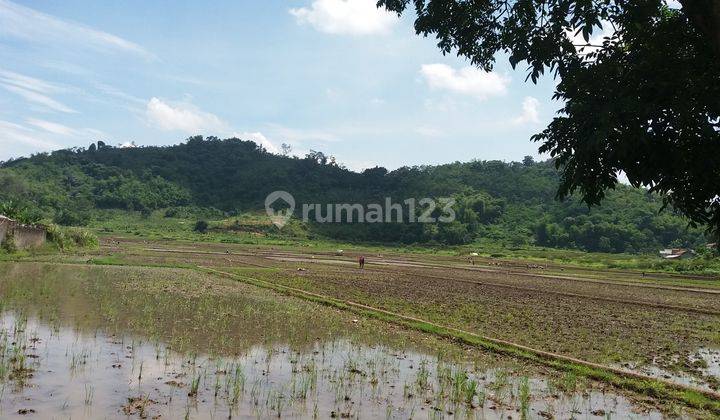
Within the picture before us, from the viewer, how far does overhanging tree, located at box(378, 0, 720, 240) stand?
515 cm

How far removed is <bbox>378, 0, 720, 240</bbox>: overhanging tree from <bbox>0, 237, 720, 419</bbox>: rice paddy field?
3647 mm

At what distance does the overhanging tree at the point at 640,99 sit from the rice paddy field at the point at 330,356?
12.0 feet

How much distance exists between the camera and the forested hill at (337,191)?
9744cm

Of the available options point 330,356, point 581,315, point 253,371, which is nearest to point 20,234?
point 330,356

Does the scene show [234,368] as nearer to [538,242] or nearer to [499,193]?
[538,242]

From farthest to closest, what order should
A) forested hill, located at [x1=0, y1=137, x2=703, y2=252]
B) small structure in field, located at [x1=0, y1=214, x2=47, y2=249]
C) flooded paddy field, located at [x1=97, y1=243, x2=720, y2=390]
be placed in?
1. forested hill, located at [x1=0, y1=137, x2=703, y2=252]
2. small structure in field, located at [x1=0, y1=214, x2=47, y2=249]
3. flooded paddy field, located at [x1=97, y1=243, x2=720, y2=390]

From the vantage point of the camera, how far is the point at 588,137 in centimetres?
548

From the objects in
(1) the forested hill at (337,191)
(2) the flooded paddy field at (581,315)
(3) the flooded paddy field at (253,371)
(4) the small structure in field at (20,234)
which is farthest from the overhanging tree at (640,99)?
(1) the forested hill at (337,191)

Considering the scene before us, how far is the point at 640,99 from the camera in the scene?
534 cm

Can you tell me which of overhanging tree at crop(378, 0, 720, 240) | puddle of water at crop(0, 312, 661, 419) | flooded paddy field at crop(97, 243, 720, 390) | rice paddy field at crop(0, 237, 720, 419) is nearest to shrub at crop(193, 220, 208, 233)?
flooded paddy field at crop(97, 243, 720, 390)

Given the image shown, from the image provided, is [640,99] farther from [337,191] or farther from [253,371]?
[337,191]

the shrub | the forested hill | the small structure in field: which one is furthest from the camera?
the forested hill

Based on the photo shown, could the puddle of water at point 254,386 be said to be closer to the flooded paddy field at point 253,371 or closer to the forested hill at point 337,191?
the flooded paddy field at point 253,371

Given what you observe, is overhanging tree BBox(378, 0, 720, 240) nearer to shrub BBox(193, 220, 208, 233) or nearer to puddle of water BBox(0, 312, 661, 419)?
puddle of water BBox(0, 312, 661, 419)
